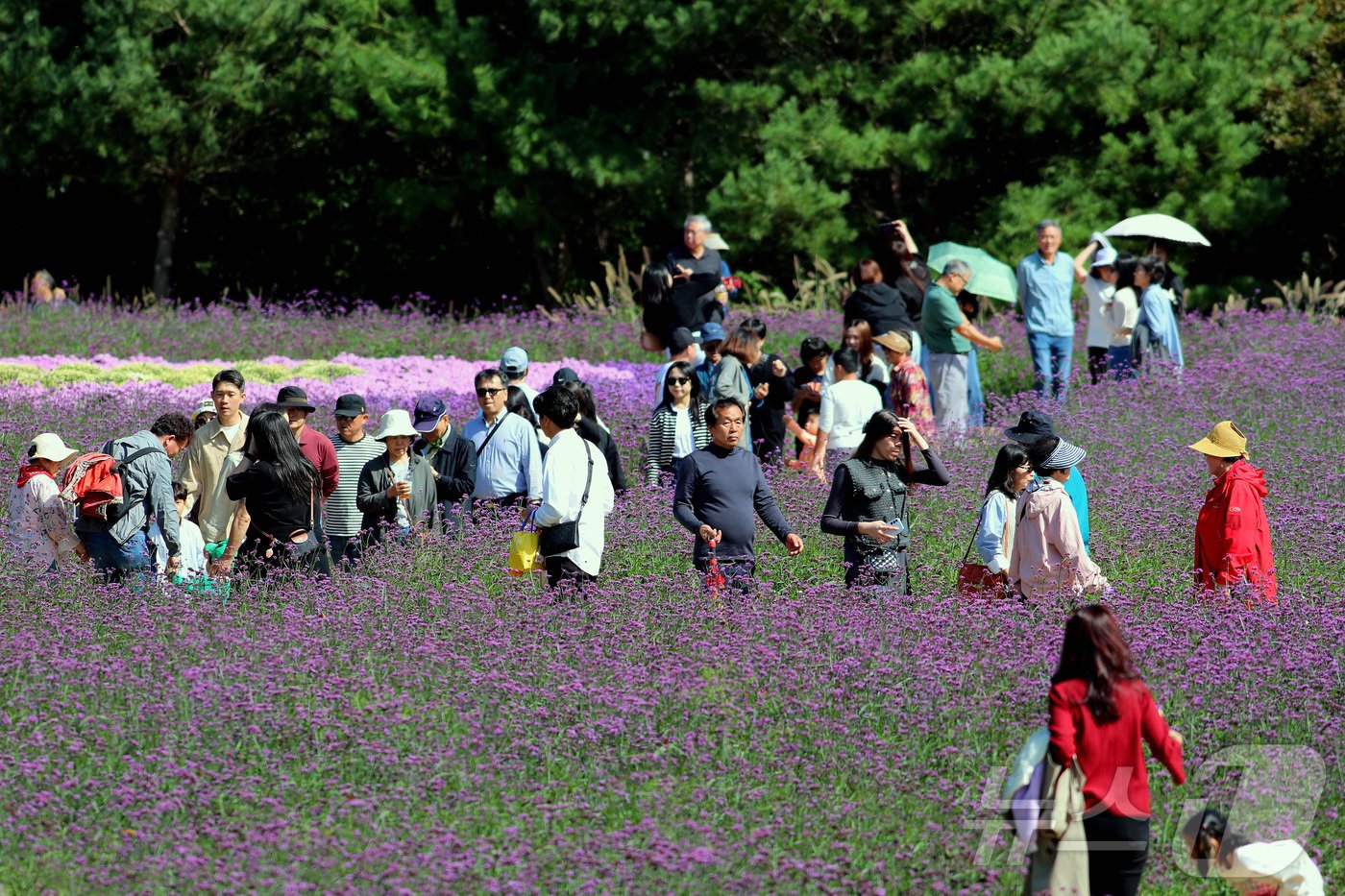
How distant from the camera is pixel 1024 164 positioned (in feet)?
82.1

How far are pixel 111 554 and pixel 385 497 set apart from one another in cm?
140

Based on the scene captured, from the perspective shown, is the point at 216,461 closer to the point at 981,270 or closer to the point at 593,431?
the point at 593,431

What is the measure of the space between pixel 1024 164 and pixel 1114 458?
13.7 meters

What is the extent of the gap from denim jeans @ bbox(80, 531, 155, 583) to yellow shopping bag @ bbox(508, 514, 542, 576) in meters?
1.83

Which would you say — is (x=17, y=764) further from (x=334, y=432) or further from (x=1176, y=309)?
(x=1176, y=309)

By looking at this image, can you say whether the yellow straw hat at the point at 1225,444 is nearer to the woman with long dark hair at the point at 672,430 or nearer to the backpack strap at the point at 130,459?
the woman with long dark hair at the point at 672,430

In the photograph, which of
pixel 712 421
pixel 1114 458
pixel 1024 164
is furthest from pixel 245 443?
pixel 1024 164

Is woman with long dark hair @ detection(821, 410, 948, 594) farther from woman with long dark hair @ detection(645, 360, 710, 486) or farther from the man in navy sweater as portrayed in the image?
woman with long dark hair @ detection(645, 360, 710, 486)

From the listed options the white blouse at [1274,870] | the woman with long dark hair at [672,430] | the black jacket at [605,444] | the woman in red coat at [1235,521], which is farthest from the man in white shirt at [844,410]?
the white blouse at [1274,870]

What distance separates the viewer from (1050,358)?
1533cm

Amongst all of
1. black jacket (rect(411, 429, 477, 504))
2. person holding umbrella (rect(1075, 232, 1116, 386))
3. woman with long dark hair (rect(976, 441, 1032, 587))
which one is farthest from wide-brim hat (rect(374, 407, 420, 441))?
person holding umbrella (rect(1075, 232, 1116, 386))

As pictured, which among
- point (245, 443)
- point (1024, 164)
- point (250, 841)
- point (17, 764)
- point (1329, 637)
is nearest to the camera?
point (250, 841)

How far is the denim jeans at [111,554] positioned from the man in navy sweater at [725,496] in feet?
8.87

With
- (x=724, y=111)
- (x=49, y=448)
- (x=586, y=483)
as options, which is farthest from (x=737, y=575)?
(x=724, y=111)
